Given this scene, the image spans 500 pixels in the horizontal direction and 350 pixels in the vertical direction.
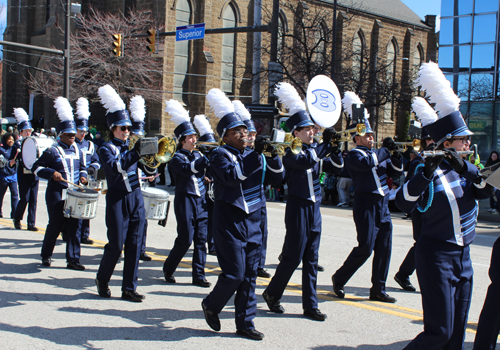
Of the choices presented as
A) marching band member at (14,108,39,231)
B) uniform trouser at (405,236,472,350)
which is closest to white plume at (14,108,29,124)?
marching band member at (14,108,39,231)

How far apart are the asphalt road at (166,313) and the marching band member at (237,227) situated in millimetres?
273

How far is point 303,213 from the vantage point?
5.69 meters

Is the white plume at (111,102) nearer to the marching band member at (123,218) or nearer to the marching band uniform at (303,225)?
the marching band member at (123,218)

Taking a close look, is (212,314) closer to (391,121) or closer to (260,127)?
(260,127)

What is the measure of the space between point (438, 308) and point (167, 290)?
3738 mm

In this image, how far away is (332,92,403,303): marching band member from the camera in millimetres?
6293

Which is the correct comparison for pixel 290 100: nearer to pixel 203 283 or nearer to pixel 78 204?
pixel 203 283

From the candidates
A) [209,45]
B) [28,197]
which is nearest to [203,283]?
[28,197]

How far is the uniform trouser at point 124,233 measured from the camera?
611 cm

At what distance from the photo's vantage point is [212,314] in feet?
16.6

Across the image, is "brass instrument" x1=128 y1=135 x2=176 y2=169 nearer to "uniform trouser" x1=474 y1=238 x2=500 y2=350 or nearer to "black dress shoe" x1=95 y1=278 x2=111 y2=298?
"black dress shoe" x1=95 y1=278 x2=111 y2=298

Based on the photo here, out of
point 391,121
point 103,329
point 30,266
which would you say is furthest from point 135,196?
point 391,121

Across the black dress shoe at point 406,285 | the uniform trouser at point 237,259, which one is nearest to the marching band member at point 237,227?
the uniform trouser at point 237,259

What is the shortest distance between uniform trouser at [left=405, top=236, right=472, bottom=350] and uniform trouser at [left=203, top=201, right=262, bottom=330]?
163 centimetres
